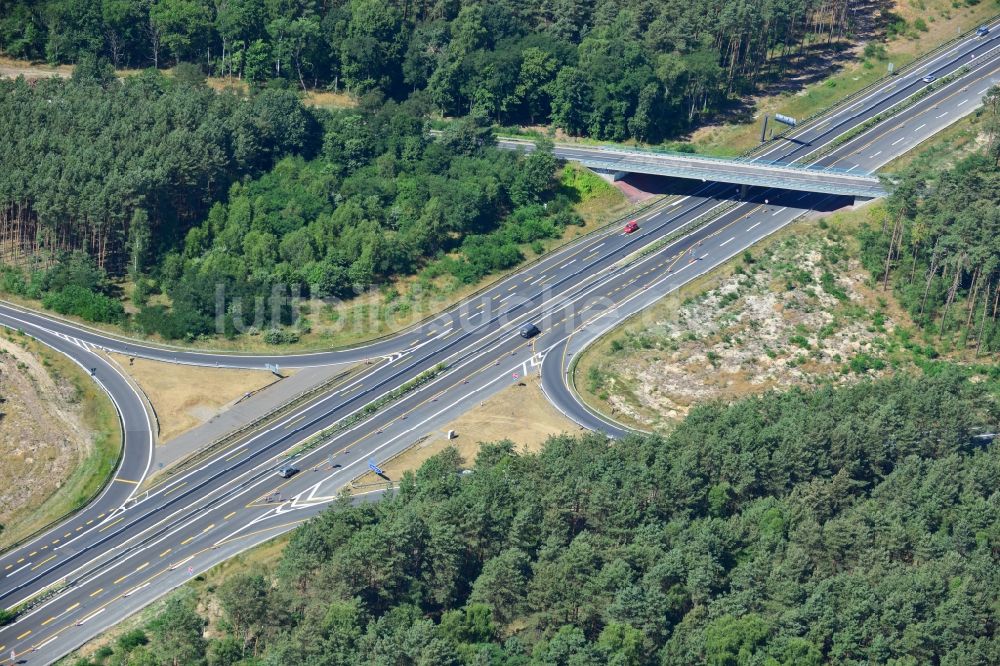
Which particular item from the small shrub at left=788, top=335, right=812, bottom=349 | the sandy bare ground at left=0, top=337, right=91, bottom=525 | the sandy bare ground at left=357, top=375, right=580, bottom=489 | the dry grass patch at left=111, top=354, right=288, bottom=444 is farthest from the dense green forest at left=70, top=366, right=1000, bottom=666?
the dry grass patch at left=111, top=354, right=288, bottom=444

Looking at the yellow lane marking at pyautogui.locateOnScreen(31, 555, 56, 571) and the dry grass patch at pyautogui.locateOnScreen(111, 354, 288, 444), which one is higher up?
the dry grass patch at pyautogui.locateOnScreen(111, 354, 288, 444)

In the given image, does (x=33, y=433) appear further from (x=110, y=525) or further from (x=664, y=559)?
(x=664, y=559)

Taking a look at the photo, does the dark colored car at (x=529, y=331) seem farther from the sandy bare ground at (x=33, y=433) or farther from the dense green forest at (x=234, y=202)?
the sandy bare ground at (x=33, y=433)

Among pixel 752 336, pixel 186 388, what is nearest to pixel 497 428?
pixel 752 336

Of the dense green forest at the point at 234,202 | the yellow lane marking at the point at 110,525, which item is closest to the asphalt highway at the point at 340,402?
the yellow lane marking at the point at 110,525

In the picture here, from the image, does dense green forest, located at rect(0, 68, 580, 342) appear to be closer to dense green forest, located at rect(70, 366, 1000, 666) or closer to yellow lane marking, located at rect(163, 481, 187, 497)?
yellow lane marking, located at rect(163, 481, 187, 497)
